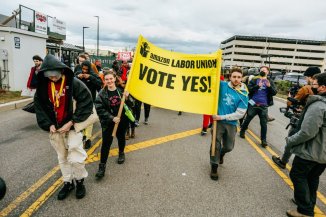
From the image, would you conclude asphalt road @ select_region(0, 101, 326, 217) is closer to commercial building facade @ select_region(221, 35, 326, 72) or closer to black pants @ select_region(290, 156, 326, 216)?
black pants @ select_region(290, 156, 326, 216)

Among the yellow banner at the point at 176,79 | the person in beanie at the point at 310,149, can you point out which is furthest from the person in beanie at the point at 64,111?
the person in beanie at the point at 310,149

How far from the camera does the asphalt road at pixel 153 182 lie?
3.13 metres

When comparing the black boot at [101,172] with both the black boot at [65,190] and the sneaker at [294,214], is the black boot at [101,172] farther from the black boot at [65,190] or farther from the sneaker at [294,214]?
the sneaker at [294,214]

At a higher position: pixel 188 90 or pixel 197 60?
pixel 197 60

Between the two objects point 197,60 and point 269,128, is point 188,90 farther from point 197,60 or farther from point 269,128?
point 269,128

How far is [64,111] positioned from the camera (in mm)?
3148

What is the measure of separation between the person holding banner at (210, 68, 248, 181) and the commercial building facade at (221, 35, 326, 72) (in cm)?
10519

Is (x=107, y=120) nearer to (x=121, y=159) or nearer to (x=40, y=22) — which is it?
(x=121, y=159)

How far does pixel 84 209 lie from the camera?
3.05 m

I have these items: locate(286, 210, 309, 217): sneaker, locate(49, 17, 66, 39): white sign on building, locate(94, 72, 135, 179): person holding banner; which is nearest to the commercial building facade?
locate(49, 17, 66, 39): white sign on building

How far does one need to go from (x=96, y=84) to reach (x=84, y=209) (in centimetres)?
329

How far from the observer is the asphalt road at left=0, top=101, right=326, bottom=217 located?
3127mm

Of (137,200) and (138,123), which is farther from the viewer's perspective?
(138,123)

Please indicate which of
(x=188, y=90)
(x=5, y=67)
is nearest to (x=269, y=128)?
(x=188, y=90)
